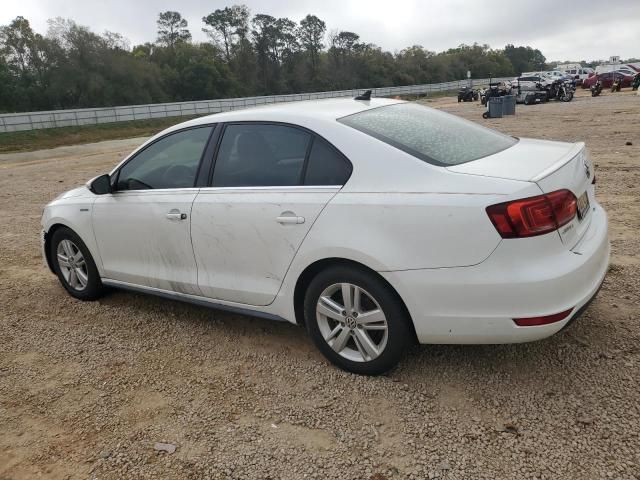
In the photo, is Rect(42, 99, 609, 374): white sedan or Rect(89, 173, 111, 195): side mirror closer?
Rect(42, 99, 609, 374): white sedan

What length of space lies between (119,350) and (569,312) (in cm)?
299

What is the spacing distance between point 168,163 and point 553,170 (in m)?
2.69

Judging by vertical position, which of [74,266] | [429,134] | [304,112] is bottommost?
[74,266]

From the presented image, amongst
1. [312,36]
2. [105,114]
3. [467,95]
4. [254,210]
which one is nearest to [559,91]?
[467,95]

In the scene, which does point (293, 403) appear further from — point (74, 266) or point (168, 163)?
point (74, 266)

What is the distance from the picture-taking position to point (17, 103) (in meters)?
50.7

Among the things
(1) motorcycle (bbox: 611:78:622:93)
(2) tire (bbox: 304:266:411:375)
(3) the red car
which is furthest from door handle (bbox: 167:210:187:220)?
(3) the red car

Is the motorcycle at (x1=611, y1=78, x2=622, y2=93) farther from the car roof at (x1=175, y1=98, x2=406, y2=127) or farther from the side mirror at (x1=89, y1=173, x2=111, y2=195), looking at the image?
the side mirror at (x1=89, y1=173, x2=111, y2=195)

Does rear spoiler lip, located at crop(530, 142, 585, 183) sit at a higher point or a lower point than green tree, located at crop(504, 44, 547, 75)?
lower

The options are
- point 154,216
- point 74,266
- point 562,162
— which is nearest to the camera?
point 562,162

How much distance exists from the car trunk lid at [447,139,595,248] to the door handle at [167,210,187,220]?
6.12 ft

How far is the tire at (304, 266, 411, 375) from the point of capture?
9.56 feet

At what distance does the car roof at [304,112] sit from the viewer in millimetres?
3375

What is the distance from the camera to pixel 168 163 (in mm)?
4035
